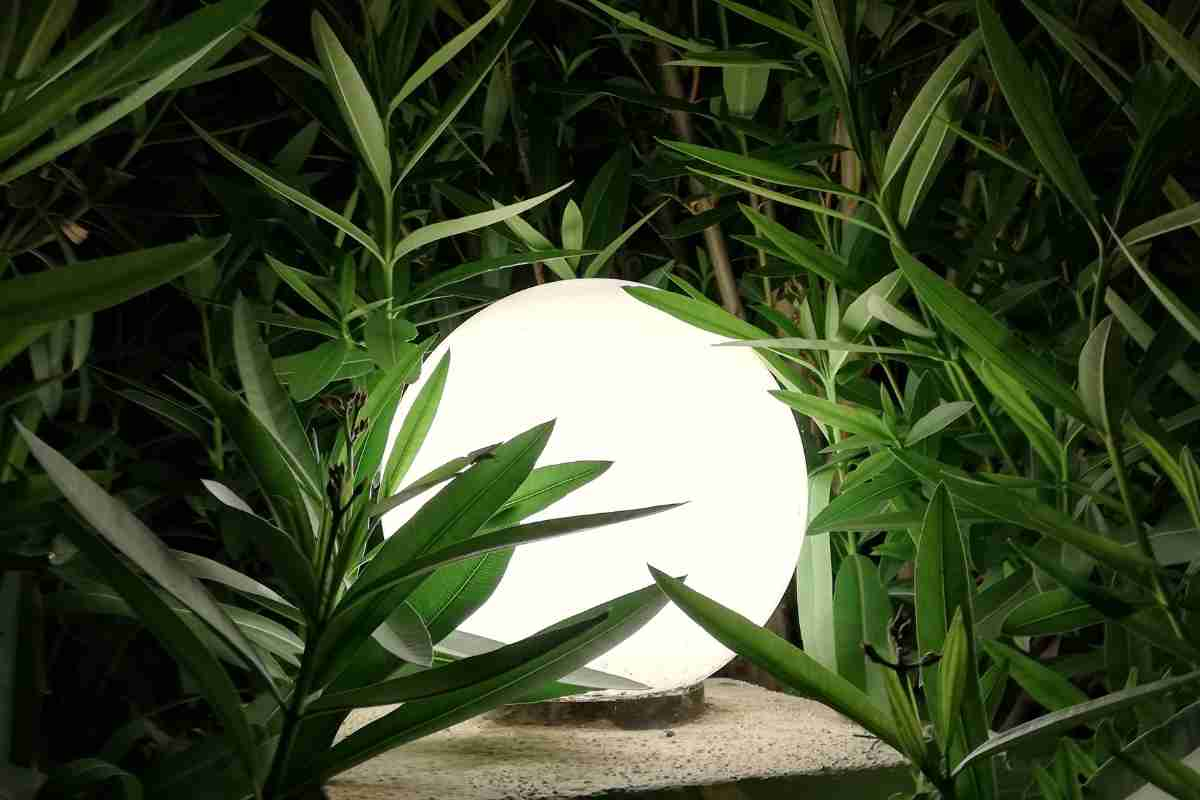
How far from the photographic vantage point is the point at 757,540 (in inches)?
28.6

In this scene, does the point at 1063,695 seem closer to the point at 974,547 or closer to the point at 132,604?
the point at 974,547

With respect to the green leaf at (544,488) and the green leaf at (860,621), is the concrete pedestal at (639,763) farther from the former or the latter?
the green leaf at (544,488)

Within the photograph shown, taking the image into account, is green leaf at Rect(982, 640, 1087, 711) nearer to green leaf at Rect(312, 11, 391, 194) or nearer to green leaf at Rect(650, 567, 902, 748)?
green leaf at Rect(650, 567, 902, 748)

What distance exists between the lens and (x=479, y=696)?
1.65 ft

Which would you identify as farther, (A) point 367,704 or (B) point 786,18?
(B) point 786,18

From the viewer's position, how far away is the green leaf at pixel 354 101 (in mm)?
755

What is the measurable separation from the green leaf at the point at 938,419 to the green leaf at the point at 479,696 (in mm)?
290

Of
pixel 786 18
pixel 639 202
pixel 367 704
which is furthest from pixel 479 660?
pixel 639 202

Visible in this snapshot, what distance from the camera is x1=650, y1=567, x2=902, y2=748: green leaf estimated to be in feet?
1.59

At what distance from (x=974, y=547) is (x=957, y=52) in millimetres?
336

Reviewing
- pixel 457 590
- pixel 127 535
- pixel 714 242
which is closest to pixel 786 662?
pixel 457 590

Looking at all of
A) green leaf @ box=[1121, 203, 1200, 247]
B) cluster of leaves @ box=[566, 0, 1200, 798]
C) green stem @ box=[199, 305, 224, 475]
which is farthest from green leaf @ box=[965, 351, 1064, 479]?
green stem @ box=[199, 305, 224, 475]

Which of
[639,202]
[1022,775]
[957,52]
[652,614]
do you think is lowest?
[1022,775]

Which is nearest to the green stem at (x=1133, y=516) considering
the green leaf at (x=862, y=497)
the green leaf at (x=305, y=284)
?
the green leaf at (x=862, y=497)
